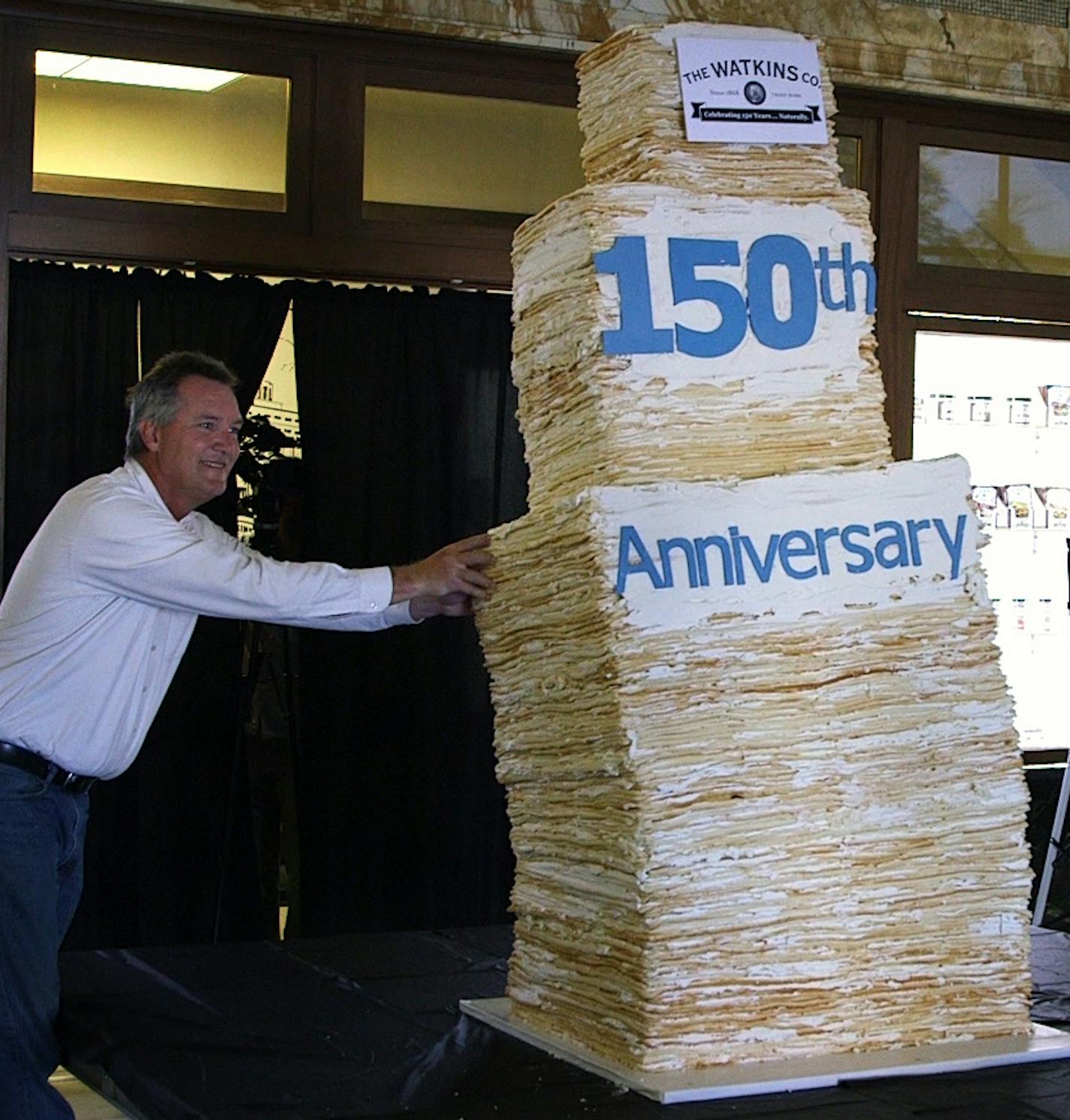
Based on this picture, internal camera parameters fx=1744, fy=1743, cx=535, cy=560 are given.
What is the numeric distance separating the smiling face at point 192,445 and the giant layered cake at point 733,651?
2.07 ft

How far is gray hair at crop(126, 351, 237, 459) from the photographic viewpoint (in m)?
3.34

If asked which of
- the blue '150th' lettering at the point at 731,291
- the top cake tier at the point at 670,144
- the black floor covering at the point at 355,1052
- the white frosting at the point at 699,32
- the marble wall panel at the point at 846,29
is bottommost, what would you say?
the black floor covering at the point at 355,1052

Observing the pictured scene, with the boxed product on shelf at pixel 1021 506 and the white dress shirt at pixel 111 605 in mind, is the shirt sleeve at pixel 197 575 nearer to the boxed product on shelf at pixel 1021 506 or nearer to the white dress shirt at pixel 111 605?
the white dress shirt at pixel 111 605

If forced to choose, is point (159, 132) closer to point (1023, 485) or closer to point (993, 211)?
point (993, 211)

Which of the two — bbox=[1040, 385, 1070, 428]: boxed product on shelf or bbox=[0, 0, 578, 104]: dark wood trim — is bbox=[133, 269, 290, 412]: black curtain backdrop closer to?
bbox=[0, 0, 578, 104]: dark wood trim

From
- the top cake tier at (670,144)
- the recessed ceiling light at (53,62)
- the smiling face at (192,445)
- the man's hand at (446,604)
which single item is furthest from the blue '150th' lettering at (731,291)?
the recessed ceiling light at (53,62)

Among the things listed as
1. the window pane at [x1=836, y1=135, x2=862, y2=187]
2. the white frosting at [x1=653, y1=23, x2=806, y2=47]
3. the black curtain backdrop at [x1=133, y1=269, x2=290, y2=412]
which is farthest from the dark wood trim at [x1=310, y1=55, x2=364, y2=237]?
the white frosting at [x1=653, y1=23, x2=806, y2=47]

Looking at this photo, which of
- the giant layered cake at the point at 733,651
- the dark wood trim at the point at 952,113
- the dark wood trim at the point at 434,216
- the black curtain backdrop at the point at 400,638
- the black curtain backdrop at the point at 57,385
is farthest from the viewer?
the dark wood trim at the point at 952,113

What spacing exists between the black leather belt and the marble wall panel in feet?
7.65

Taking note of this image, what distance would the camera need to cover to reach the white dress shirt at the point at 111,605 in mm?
3096

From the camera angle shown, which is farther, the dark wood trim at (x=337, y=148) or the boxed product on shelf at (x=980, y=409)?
the boxed product on shelf at (x=980, y=409)

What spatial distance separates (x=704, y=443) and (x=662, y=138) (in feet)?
1.79

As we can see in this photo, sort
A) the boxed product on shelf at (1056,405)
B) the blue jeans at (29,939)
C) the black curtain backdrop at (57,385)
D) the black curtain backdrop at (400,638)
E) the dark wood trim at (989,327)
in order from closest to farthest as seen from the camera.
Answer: the blue jeans at (29,939) < the black curtain backdrop at (57,385) < the black curtain backdrop at (400,638) < the dark wood trim at (989,327) < the boxed product on shelf at (1056,405)

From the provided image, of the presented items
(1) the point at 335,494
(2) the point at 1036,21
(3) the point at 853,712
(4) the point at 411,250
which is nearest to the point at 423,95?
(4) the point at 411,250
